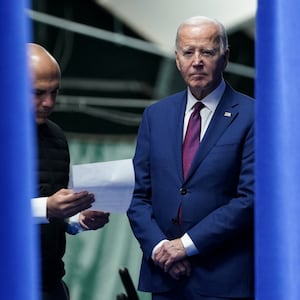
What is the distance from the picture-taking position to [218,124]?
4.25m

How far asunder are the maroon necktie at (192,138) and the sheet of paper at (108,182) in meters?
0.27

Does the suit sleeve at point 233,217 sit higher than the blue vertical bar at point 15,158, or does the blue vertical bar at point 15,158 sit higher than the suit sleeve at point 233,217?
the blue vertical bar at point 15,158

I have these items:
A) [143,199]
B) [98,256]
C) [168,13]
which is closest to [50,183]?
[143,199]

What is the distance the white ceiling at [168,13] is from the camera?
889 centimetres

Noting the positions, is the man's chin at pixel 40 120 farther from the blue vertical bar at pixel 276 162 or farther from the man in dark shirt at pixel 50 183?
the blue vertical bar at pixel 276 162

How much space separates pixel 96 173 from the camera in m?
3.98

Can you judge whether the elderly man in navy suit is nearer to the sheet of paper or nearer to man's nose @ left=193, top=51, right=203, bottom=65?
man's nose @ left=193, top=51, right=203, bottom=65

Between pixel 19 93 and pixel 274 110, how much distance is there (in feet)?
2.42

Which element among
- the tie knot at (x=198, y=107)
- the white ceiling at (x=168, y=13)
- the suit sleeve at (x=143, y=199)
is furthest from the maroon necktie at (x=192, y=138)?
the white ceiling at (x=168, y=13)

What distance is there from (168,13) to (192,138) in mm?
5319

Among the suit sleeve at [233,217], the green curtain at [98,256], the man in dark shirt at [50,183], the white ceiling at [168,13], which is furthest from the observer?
the white ceiling at [168,13]

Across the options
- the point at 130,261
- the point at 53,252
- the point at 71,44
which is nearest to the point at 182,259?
the point at 53,252

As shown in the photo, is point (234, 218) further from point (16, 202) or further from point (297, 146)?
point (16, 202)

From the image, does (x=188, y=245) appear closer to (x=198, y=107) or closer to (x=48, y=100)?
(x=198, y=107)
